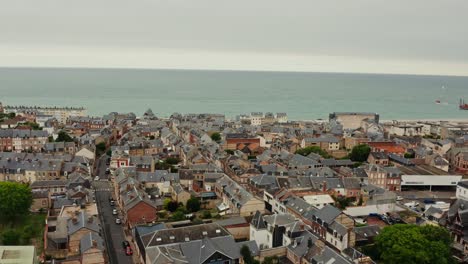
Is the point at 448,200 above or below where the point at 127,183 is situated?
below

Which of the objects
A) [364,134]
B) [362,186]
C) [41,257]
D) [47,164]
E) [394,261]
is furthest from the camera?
[364,134]

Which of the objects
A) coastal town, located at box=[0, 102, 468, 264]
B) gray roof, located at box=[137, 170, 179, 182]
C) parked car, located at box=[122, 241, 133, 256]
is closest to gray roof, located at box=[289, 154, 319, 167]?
coastal town, located at box=[0, 102, 468, 264]

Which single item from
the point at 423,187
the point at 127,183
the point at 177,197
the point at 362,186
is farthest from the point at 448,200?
Answer: the point at 127,183

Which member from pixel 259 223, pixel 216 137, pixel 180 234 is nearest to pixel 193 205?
pixel 259 223

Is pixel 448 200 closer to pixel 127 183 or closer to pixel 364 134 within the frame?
pixel 364 134

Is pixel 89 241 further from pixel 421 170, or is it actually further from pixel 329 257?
pixel 421 170

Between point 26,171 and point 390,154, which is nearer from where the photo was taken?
point 26,171

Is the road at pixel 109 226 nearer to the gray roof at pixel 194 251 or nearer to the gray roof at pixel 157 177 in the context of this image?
the gray roof at pixel 157 177
